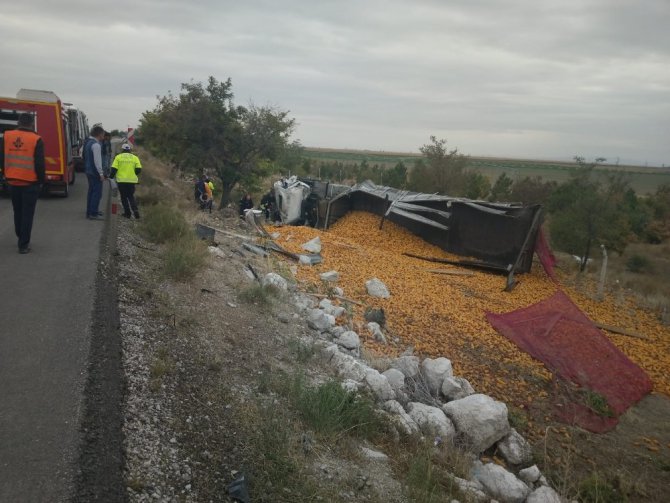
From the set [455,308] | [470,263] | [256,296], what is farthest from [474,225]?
[256,296]

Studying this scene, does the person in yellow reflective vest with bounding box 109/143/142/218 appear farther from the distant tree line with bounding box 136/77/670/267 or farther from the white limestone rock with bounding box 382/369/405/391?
the distant tree line with bounding box 136/77/670/267

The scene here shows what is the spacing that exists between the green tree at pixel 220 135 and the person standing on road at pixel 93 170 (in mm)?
8984

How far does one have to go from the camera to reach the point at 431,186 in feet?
83.1

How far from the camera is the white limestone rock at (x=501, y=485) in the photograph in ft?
15.0

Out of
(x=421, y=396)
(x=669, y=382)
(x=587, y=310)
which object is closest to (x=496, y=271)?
(x=587, y=310)

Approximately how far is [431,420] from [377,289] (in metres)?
5.30

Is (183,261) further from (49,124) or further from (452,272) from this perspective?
(452,272)

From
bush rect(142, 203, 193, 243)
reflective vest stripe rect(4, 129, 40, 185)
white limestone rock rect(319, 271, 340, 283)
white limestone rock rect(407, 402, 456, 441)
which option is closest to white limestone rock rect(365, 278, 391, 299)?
white limestone rock rect(319, 271, 340, 283)

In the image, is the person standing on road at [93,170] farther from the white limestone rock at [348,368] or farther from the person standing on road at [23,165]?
the white limestone rock at [348,368]

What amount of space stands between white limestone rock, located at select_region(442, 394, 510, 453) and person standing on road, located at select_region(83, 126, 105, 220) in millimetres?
7475

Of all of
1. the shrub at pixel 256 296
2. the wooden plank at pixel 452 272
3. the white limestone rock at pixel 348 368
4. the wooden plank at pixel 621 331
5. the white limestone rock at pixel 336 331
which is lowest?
the wooden plank at pixel 621 331

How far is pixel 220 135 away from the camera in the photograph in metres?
18.7

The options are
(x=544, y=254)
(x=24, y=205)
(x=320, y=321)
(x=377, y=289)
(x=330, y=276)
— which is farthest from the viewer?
(x=544, y=254)

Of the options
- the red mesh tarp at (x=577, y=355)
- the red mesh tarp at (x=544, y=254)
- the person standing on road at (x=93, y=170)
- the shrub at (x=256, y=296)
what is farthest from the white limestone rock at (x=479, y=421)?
the red mesh tarp at (x=544, y=254)
